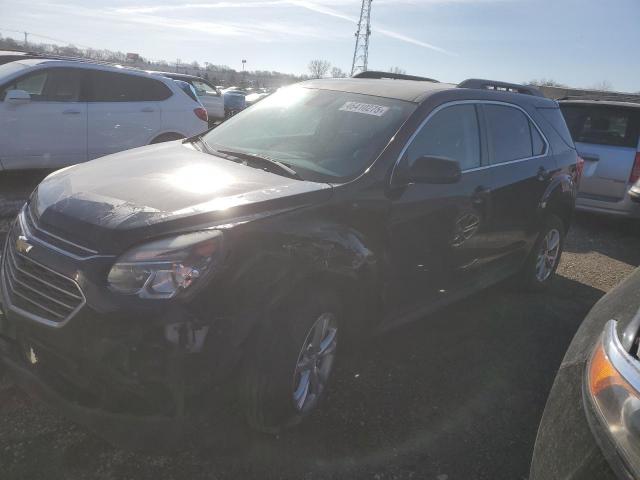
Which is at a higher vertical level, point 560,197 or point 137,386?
point 560,197

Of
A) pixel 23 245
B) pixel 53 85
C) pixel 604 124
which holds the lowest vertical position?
pixel 23 245

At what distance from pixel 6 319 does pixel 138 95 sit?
615 cm

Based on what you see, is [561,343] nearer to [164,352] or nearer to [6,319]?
[164,352]

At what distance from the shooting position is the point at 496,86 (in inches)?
179

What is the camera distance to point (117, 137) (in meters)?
7.59

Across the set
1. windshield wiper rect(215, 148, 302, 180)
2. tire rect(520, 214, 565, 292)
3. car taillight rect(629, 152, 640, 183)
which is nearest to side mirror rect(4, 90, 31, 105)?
windshield wiper rect(215, 148, 302, 180)

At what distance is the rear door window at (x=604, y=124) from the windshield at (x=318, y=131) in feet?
18.4

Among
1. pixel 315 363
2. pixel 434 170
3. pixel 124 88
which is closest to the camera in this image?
pixel 315 363

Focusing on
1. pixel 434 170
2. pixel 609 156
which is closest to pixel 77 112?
pixel 434 170

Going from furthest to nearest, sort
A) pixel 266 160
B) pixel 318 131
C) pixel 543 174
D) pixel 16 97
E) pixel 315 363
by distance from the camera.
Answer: pixel 16 97, pixel 543 174, pixel 318 131, pixel 266 160, pixel 315 363

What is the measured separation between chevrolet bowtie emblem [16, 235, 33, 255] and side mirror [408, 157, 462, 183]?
6.35 feet

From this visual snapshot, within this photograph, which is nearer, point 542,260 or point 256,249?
point 256,249

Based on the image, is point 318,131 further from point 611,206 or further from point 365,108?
point 611,206

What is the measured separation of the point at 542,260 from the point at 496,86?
1.68 m
